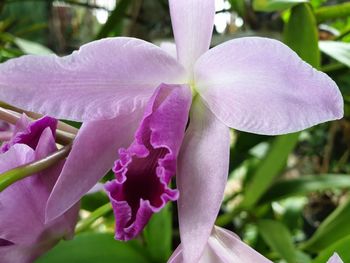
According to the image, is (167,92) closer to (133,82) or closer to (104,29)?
(133,82)

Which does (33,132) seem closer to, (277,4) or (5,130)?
(5,130)

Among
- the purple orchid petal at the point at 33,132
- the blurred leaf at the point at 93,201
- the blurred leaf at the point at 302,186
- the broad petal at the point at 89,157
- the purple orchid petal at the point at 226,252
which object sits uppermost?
the purple orchid petal at the point at 33,132

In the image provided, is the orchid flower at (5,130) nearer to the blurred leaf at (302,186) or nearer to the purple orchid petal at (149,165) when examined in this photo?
the purple orchid petal at (149,165)

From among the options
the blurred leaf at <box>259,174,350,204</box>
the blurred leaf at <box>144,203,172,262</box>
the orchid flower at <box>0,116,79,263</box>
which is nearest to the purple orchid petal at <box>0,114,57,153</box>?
the orchid flower at <box>0,116,79,263</box>

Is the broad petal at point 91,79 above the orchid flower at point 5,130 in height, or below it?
above

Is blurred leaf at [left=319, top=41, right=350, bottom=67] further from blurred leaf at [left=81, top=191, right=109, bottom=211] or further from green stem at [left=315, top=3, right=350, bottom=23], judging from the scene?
blurred leaf at [left=81, top=191, right=109, bottom=211]

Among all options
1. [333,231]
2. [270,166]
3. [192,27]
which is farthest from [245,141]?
[192,27]

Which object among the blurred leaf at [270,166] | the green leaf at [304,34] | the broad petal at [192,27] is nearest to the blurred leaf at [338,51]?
the green leaf at [304,34]
